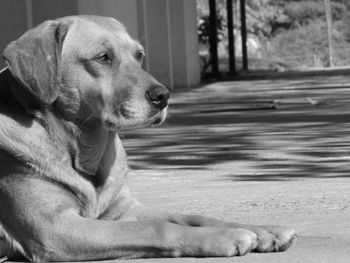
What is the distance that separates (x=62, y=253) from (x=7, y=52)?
95 cm

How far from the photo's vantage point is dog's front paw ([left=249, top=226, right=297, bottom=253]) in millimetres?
4680

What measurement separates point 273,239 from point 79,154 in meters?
1.01

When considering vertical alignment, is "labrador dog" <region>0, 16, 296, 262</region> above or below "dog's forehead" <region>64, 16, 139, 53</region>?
below

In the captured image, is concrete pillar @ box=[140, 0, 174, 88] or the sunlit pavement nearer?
the sunlit pavement

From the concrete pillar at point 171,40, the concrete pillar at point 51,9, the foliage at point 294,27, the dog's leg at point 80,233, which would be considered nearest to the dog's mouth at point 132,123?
the dog's leg at point 80,233

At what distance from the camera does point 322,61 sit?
54.7 meters

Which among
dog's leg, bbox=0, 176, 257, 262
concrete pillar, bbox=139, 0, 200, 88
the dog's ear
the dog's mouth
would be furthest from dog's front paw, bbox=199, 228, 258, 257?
concrete pillar, bbox=139, 0, 200, 88

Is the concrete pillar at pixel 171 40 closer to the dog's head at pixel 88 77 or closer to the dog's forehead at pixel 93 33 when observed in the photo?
the dog's forehead at pixel 93 33

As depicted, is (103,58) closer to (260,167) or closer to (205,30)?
(260,167)

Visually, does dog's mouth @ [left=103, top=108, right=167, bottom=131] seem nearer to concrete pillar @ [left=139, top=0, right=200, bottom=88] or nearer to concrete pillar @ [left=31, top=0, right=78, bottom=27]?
concrete pillar @ [left=31, top=0, right=78, bottom=27]

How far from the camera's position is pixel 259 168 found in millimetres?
8680

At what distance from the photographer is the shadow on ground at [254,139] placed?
8789mm

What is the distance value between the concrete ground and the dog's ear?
881 mm

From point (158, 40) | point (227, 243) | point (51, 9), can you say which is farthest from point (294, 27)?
point (227, 243)
